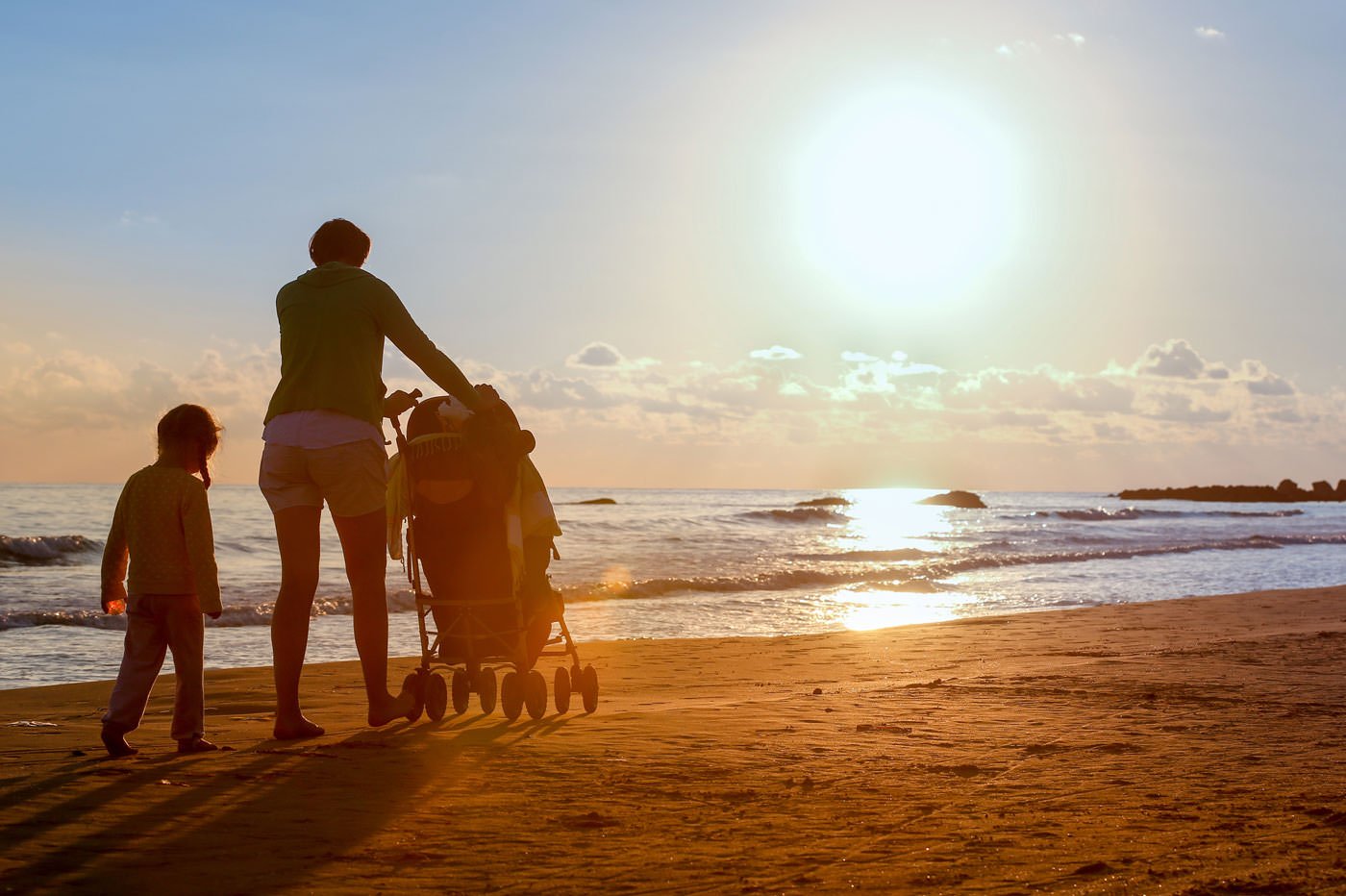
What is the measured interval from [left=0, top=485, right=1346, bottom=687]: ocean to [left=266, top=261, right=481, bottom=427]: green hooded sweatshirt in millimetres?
5642

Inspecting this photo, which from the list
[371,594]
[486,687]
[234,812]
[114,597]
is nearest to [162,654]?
[114,597]

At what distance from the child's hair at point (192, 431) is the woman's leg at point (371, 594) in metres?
0.60

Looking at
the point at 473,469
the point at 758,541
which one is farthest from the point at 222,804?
the point at 758,541

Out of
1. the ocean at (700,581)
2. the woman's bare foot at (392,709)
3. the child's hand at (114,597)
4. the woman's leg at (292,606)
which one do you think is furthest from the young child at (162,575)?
the ocean at (700,581)

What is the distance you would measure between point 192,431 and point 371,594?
1.00m

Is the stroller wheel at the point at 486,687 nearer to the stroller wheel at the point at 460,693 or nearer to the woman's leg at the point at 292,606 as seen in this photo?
the stroller wheel at the point at 460,693

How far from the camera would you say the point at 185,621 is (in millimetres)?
4801

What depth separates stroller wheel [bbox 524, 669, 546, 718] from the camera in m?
5.65

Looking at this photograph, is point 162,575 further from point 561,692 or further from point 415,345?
point 561,692

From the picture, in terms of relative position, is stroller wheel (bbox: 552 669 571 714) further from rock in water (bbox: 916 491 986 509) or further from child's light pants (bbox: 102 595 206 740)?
rock in water (bbox: 916 491 986 509)

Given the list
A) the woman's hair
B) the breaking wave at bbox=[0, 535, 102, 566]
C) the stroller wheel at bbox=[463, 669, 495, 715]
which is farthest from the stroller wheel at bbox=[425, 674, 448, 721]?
the breaking wave at bbox=[0, 535, 102, 566]

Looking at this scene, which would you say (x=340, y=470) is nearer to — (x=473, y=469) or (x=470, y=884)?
(x=473, y=469)

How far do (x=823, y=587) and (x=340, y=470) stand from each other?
15.6 meters

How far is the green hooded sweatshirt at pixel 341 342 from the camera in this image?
4.73 meters
